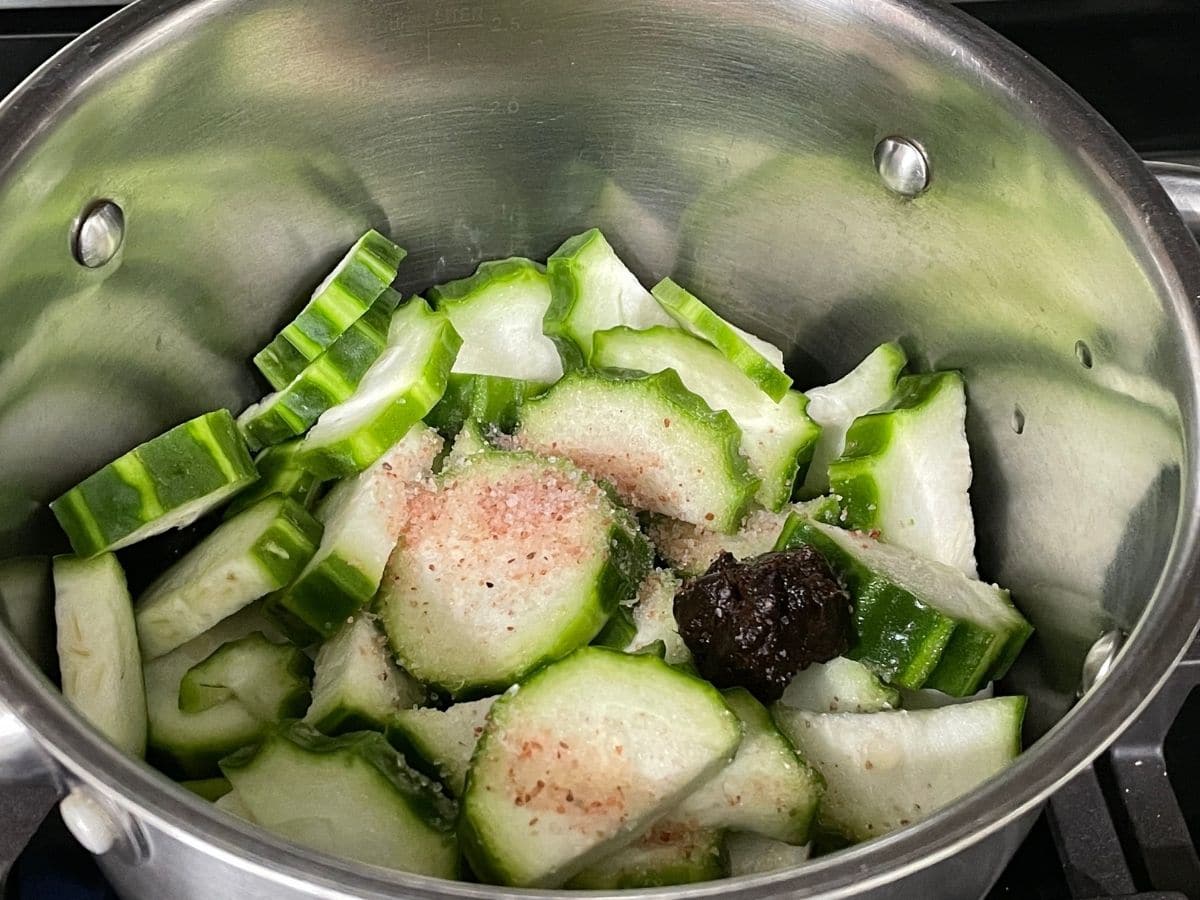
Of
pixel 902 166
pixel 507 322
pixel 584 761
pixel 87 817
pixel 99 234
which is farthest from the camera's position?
pixel 507 322

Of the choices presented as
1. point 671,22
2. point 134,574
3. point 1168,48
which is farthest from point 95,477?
point 1168,48

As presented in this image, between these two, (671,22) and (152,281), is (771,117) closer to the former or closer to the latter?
(671,22)

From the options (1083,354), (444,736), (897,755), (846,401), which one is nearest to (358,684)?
(444,736)

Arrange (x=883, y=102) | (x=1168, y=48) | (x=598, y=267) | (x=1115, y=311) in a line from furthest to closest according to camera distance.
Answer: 1. (x=1168, y=48)
2. (x=598, y=267)
3. (x=883, y=102)
4. (x=1115, y=311)

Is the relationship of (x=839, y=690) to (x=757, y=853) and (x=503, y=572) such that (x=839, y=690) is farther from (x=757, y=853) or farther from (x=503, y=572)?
(x=503, y=572)

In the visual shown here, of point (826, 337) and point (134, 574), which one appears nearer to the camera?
point (134, 574)

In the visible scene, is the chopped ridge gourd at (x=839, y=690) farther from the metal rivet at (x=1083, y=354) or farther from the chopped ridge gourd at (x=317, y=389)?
the chopped ridge gourd at (x=317, y=389)

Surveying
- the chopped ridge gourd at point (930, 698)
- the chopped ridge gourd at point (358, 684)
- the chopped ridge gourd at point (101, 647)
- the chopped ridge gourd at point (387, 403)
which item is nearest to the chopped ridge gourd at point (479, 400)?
the chopped ridge gourd at point (387, 403)
